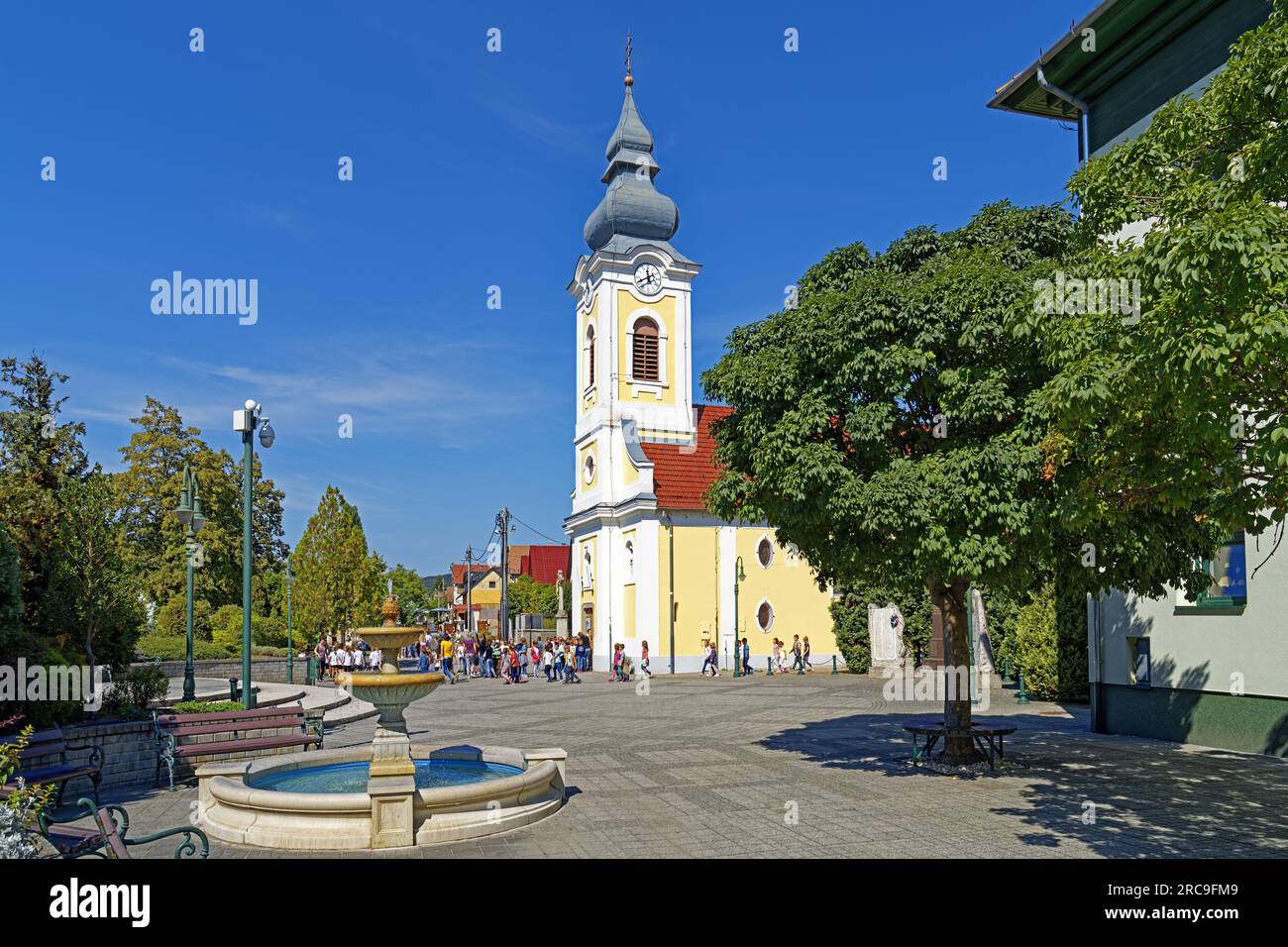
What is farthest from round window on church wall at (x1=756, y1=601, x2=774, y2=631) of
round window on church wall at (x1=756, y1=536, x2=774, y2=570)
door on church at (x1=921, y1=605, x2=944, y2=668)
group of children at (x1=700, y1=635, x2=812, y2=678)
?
door on church at (x1=921, y1=605, x2=944, y2=668)

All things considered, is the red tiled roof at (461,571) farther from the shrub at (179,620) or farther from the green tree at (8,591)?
the green tree at (8,591)

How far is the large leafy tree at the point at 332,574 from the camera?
138 feet

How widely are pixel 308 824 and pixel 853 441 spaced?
26.3ft

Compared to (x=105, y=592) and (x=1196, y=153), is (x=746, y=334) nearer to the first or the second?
(x=1196, y=153)

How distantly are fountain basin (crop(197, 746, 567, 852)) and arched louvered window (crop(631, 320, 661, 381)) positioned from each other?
37573 millimetres

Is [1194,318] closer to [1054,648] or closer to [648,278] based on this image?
[1054,648]

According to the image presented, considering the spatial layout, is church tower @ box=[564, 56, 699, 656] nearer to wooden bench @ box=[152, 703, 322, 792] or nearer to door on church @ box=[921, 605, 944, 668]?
door on church @ box=[921, 605, 944, 668]

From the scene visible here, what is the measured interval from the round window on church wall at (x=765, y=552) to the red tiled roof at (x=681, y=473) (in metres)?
3.57

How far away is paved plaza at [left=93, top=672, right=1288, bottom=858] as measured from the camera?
361 inches

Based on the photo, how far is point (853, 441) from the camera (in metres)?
12.7

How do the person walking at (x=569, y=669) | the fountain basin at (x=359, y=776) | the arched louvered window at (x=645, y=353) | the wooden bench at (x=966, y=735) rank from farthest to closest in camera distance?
1. the arched louvered window at (x=645, y=353)
2. the person walking at (x=569, y=669)
3. the wooden bench at (x=966, y=735)
4. the fountain basin at (x=359, y=776)

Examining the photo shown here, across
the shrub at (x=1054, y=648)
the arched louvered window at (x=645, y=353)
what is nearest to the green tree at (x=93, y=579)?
the shrub at (x=1054, y=648)

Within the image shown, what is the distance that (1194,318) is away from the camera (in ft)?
21.7

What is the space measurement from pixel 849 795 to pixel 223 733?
29.8 feet
